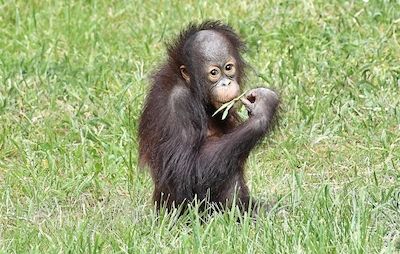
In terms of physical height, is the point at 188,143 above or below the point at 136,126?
above

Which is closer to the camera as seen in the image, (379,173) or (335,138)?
(379,173)

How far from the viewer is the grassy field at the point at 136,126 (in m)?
4.96

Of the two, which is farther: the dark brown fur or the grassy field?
the dark brown fur

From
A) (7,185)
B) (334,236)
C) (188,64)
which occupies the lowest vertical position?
(7,185)

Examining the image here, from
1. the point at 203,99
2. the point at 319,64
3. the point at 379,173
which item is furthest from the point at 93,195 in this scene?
the point at 319,64

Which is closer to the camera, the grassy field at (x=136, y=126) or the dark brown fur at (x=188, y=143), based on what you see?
the grassy field at (x=136, y=126)

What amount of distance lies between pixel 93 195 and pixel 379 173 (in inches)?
57.7

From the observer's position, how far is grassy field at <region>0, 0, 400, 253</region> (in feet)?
16.3

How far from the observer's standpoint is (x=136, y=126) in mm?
6836

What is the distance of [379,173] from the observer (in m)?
6.05

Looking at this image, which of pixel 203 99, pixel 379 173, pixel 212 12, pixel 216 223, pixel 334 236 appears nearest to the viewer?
pixel 334 236

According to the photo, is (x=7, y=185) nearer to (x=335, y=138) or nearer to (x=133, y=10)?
(x=335, y=138)

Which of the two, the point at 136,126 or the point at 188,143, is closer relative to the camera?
the point at 188,143

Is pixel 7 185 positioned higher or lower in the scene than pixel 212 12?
lower
